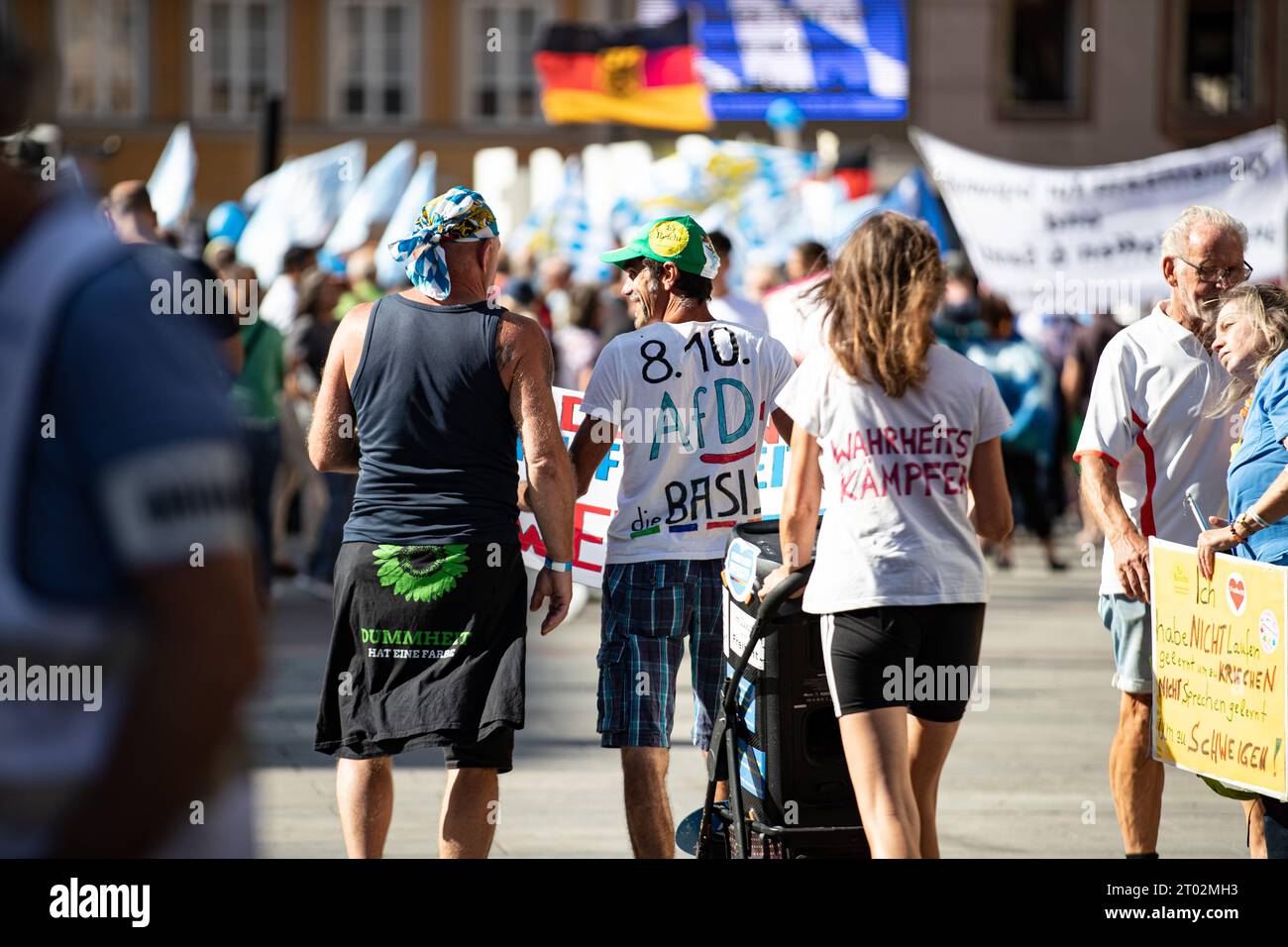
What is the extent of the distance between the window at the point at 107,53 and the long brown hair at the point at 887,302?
119ft

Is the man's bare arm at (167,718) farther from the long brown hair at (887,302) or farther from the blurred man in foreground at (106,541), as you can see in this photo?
the long brown hair at (887,302)

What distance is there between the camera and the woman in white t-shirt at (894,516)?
4.48m

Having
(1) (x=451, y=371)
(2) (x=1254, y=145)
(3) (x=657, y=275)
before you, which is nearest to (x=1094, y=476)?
(3) (x=657, y=275)

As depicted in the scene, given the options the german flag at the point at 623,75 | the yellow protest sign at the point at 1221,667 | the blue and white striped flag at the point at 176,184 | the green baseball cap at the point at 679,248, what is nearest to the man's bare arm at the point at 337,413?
the green baseball cap at the point at 679,248

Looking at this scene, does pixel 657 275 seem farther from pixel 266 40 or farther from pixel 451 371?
pixel 266 40

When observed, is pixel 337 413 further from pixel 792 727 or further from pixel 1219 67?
pixel 1219 67

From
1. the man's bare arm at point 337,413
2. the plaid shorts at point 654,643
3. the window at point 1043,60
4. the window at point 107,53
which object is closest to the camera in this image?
the man's bare arm at point 337,413

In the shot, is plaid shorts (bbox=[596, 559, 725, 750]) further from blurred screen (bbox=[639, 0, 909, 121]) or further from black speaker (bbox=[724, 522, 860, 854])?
blurred screen (bbox=[639, 0, 909, 121])

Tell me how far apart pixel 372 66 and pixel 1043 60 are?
14.0 meters

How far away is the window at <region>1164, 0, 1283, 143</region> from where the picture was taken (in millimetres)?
39188

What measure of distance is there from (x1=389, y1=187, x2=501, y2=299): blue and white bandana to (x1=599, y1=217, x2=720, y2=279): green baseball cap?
26.6 inches

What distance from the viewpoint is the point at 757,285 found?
1152 cm

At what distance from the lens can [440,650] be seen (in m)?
4.80

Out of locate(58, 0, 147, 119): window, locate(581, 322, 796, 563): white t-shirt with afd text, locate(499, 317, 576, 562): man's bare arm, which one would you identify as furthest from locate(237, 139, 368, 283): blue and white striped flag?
locate(58, 0, 147, 119): window
